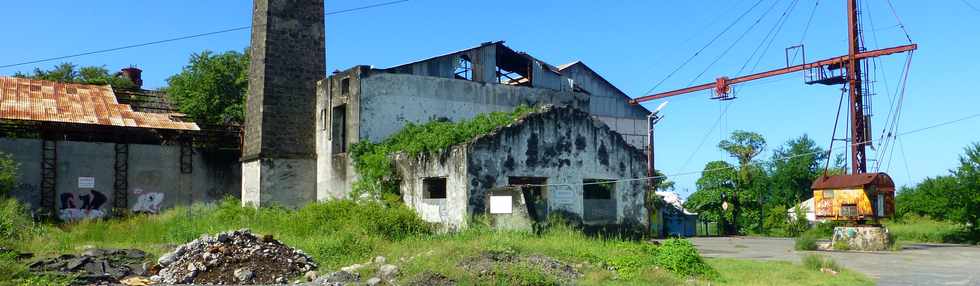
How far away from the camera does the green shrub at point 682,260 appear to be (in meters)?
13.9

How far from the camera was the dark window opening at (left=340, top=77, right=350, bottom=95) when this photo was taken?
24.9 meters

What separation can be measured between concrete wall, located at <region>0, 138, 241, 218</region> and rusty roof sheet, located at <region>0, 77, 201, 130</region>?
79cm

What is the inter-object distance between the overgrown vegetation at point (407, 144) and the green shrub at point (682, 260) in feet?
23.5

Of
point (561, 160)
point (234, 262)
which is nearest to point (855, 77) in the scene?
point (561, 160)

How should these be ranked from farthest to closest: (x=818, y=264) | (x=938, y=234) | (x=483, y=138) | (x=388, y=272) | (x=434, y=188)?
(x=938, y=234) → (x=434, y=188) → (x=483, y=138) → (x=818, y=264) → (x=388, y=272)

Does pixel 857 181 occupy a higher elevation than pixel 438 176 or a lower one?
lower

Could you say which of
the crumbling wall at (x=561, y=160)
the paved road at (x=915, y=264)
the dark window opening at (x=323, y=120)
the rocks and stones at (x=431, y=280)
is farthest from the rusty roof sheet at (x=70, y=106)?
the paved road at (x=915, y=264)

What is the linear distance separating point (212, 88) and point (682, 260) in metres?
26.0

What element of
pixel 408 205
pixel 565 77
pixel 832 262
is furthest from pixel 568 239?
pixel 565 77

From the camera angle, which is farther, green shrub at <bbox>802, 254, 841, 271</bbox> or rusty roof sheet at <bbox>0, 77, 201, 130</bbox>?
rusty roof sheet at <bbox>0, 77, 201, 130</bbox>

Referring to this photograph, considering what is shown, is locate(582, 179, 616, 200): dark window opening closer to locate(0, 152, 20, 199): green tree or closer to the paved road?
the paved road

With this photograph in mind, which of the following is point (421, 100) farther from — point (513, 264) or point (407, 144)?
point (513, 264)

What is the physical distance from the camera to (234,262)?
45.4ft

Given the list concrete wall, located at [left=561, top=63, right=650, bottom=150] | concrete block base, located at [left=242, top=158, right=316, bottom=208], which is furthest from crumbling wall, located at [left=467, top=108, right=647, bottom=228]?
concrete wall, located at [left=561, top=63, right=650, bottom=150]
